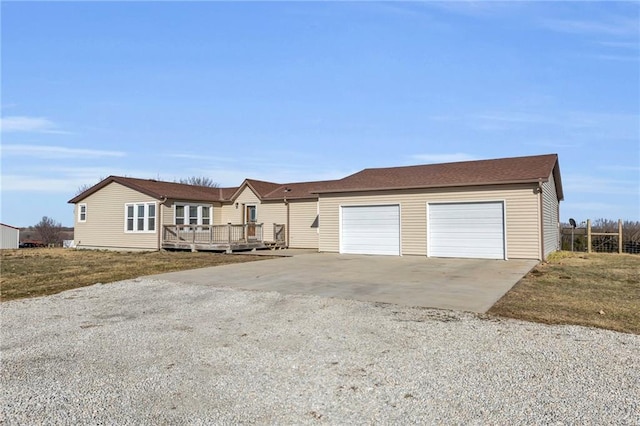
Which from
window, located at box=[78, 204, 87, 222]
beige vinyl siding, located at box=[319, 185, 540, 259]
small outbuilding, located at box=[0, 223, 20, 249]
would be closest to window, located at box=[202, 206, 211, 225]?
window, located at box=[78, 204, 87, 222]

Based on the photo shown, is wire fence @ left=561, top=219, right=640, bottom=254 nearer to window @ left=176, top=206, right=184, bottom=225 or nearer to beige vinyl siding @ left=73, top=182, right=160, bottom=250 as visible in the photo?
window @ left=176, top=206, right=184, bottom=225

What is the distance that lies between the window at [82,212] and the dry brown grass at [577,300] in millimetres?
24396

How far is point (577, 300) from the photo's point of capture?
23.2 feet

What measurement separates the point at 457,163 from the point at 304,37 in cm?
982

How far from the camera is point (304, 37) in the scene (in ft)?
43.9

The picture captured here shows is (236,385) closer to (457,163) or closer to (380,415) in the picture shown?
(380,415)

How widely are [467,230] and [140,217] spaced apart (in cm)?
1676

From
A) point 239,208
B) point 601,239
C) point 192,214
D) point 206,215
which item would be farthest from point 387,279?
point 601,239

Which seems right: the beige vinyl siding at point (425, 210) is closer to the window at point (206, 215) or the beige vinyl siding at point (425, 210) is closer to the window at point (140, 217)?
the window at point (206, 215)

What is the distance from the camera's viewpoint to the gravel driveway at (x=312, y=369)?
10.1 feet

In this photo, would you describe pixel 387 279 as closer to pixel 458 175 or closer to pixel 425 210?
pixel 425 210

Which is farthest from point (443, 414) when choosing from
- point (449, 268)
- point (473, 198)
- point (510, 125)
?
point (510, 125)

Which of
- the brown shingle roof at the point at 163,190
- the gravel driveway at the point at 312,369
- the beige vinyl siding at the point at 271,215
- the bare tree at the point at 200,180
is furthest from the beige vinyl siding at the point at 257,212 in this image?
the bare tree at the point at 200,180

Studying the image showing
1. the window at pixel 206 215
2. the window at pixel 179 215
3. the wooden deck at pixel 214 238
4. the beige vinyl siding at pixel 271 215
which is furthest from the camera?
the window at pixel 206 215
